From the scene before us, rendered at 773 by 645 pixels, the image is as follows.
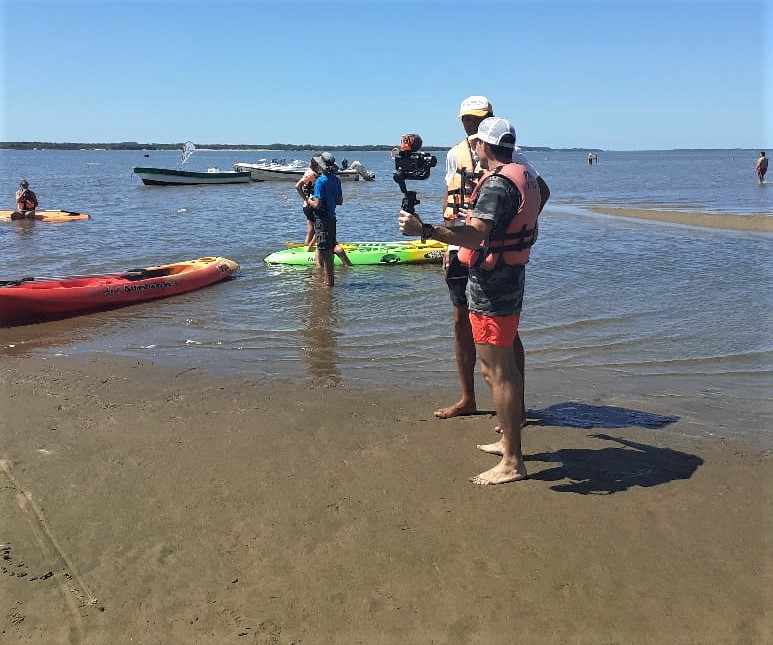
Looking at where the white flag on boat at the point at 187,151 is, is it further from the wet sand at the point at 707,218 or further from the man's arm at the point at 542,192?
the man's arm at the point at 542,192

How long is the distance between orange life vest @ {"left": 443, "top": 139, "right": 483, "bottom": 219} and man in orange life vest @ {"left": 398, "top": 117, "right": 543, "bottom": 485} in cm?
48

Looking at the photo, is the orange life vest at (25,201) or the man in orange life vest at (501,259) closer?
the man in orange life vest at (501,259)

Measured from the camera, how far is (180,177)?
1626 inches

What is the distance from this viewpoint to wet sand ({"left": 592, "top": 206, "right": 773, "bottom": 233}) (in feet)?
61.8

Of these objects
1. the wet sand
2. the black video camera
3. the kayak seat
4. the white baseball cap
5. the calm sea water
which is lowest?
the calm sea water

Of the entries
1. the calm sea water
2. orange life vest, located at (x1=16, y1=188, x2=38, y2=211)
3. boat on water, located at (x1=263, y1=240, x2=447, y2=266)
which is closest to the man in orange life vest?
the calm sea water

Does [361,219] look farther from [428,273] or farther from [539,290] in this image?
[539,290]

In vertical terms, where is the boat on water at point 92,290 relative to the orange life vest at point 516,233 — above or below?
below

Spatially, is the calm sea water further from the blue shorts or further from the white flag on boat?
the white flag on boat

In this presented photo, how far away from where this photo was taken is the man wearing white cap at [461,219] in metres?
4.60

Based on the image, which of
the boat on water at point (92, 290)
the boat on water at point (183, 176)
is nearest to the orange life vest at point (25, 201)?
the boat on water at point (92, 290)

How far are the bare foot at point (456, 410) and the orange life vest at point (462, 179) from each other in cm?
143

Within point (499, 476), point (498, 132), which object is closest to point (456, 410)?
point (499, 476)

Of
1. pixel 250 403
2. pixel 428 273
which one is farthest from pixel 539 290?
pixel 250 403
